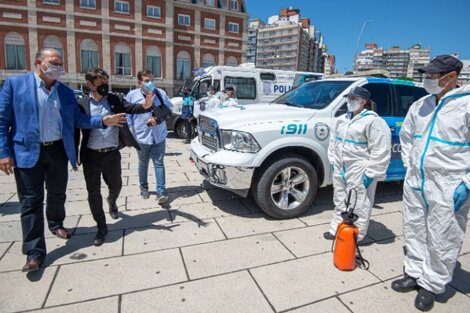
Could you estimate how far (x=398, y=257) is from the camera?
3225mm

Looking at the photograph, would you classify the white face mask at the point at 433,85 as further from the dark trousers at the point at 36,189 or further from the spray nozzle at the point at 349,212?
the dark trousers at the point at 36,189

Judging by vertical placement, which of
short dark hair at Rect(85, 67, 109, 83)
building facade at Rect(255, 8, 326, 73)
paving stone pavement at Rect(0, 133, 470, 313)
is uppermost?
building facade at Rect(255, 8, 326, 73)

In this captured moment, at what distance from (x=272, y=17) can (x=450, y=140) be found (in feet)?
453

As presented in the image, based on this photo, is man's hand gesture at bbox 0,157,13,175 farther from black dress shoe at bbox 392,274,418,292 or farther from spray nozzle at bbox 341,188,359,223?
black dress shoe at bbox 392,274,418,292

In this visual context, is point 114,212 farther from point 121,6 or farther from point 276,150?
point 121,6

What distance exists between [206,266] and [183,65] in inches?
1459

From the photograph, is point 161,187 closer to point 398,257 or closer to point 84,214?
point 84,214

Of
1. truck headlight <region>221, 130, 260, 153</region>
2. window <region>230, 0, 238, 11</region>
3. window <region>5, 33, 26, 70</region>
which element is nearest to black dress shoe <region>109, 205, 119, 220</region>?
truck headlight <region>221, 130, 260, 153</region>

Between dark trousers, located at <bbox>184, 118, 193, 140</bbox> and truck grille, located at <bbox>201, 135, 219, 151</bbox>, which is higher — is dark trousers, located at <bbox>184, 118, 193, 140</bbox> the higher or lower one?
the lower one

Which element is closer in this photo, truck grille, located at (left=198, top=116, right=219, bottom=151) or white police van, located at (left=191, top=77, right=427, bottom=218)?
white police van, located at (left=191, top=77, right=427, bottom=218)

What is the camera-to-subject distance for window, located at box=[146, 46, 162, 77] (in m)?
34.6

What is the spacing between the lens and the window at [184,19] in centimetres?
3665

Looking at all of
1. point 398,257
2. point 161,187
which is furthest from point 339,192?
point 161,187

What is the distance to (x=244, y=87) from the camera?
1155 cm
